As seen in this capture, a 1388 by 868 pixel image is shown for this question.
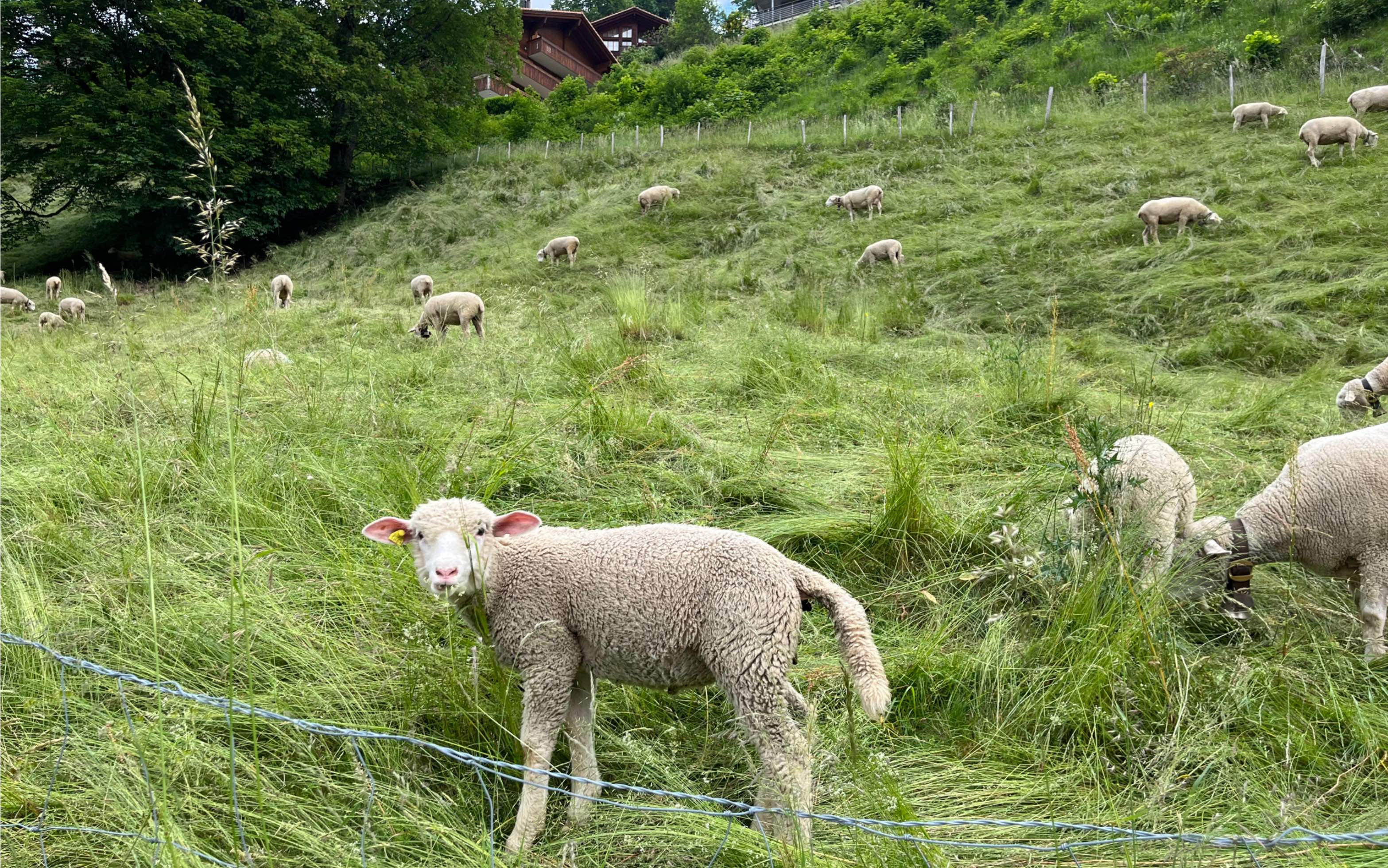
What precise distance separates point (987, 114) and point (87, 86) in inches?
940

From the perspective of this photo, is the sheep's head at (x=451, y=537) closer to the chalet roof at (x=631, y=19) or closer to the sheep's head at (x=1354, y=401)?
the sheep's head at (x=1354, y=401)

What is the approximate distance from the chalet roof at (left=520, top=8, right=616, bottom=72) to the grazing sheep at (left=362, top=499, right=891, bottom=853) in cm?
4163

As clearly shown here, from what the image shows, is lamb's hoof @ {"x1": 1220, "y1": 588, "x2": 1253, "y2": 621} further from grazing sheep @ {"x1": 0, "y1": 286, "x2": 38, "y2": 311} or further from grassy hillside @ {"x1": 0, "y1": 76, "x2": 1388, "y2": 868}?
grazing sheep @ {"x1": 0, "y1": 286, "x2": 38, "y2": 311}

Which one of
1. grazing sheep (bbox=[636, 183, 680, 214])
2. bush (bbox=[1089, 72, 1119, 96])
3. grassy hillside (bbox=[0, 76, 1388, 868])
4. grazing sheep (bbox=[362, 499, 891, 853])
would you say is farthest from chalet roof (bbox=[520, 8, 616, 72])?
grazing sheep (bbox=[362, 499, 891, 853])

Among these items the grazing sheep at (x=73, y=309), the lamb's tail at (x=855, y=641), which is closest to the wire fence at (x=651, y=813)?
the lamb's tail at (x=855, y=641)

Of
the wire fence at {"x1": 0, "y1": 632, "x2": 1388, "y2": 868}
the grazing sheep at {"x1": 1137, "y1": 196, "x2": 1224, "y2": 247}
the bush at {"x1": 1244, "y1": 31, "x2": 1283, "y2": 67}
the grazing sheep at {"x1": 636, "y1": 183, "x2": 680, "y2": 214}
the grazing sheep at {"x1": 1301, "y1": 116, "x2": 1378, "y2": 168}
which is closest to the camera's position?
the wire fence at {"x1": 0, "y1": 632, "x2": 1388, "y2": 868}

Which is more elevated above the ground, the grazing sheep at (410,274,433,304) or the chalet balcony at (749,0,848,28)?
the chalet balcony at (749,0,848,28)

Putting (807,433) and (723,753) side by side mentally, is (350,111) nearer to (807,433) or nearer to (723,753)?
(807,433)

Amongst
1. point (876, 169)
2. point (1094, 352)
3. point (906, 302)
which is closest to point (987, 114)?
point (876, 169)

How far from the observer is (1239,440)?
496cm

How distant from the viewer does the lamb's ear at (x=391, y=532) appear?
2.19m

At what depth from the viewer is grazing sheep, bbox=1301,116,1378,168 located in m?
12.6

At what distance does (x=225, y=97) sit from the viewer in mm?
21250

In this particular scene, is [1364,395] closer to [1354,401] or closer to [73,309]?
[1354,401]
